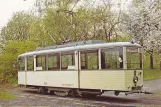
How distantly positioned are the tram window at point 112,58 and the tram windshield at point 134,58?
47 centimetres

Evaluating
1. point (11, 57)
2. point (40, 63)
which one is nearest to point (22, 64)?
point (40, 63)

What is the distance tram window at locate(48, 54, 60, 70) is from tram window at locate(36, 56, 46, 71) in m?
0.71

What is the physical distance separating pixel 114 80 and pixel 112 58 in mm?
1151

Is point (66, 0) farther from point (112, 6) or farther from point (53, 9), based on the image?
point (112, 6)

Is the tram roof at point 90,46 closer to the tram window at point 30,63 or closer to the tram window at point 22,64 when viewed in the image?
the tram window at point 30,63

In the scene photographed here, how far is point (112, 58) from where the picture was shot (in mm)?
17656

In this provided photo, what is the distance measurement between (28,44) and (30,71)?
10630mm

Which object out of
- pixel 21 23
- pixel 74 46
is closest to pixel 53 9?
pixel 74 46

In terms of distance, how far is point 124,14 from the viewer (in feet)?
152

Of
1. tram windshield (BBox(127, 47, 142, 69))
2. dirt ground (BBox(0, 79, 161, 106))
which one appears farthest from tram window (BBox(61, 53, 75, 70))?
tram windshield (BBox(127, 47, 142, 69))

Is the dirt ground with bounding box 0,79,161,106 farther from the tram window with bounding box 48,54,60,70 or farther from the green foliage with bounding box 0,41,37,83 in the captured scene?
the green foliage with bounding box 0,41,37,83

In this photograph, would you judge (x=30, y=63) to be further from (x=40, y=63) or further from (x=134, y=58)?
(x=134, y=58)

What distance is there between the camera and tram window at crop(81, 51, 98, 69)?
18.6 m

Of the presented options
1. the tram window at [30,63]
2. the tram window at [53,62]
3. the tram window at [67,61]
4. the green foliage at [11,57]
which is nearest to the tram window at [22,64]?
the tram window at [30,63]
